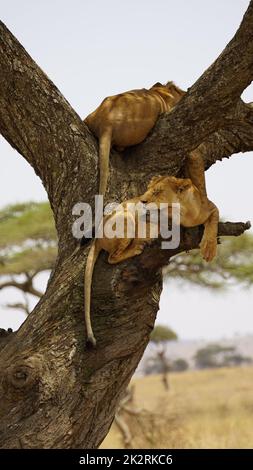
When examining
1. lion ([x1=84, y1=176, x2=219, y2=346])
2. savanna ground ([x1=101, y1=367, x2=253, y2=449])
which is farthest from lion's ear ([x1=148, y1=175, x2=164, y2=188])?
savanna ground ([x1=101, y1=367, x2=253, y2=449])

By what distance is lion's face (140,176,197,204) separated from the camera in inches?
169

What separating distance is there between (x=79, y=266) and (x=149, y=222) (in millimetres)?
448

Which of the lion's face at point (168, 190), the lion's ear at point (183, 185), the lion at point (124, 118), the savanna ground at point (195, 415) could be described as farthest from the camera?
the savanna ground at point (195, 415)

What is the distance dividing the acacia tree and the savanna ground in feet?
21.0

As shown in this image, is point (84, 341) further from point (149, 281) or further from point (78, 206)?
point (78, 206)

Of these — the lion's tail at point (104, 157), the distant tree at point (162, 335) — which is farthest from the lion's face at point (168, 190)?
the distant tree at point (162, 335)

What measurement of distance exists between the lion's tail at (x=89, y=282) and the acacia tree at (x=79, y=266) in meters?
0.06

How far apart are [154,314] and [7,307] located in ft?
33.8

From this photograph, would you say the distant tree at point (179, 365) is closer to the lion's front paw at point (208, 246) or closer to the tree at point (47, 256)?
the tree at point (47, 256)

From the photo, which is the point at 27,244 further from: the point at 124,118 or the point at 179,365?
the point at 179,365

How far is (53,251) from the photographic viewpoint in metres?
14.9

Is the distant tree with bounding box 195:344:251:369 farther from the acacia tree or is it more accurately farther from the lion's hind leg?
the lion's hind leg

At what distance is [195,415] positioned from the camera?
19141 mm

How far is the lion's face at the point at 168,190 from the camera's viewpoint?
428 centimetres
